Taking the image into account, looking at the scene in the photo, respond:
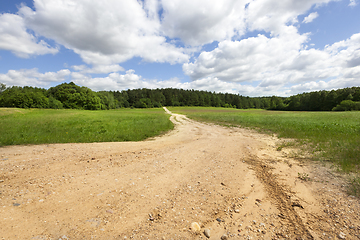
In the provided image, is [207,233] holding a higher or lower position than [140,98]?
lower

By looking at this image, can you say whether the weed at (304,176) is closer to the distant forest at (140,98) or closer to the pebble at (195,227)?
the pebble at (195,227)

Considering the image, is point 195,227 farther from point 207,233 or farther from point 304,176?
point 304,176

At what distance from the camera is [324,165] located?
721 cm

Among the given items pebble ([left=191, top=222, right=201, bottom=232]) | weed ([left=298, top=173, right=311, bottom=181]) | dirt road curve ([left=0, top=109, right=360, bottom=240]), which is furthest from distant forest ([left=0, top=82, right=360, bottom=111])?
pebble ([left=191, top=222, right=201, bottom=232])

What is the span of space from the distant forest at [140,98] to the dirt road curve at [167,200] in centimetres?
8596

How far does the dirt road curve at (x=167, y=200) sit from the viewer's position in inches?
132

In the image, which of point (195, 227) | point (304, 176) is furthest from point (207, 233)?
point (304, 176)

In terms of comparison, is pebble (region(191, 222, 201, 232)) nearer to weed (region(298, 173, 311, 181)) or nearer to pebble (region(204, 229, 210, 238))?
pebble (region(204, 229, 210, 238))

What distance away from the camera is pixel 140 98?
136 metres

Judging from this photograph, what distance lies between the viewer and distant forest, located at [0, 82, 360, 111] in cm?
6844

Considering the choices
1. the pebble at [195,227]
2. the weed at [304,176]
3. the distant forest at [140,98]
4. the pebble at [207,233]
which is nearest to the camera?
the pebble at [207,233]

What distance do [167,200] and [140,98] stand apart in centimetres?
13816

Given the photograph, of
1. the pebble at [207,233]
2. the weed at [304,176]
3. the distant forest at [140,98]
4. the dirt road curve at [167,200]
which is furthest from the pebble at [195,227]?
the distant forest at [140,98]

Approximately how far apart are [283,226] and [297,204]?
124cm
